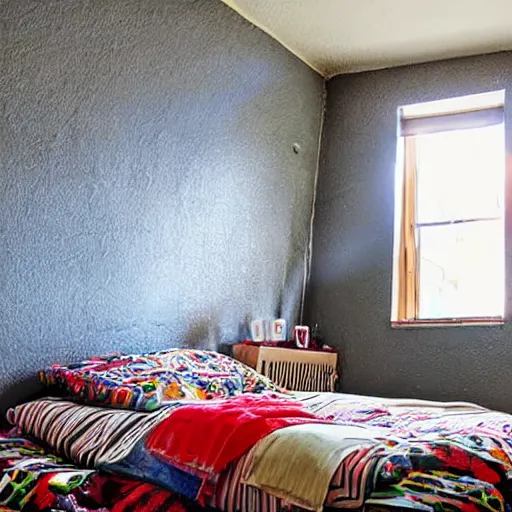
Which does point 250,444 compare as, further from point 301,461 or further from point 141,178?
point 141,178

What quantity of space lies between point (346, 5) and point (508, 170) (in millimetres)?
1029

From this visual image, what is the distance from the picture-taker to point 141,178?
9.38 ft

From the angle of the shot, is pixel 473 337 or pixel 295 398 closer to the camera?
pixel 295 398

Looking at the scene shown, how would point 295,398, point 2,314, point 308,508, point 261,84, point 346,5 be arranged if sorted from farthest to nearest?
point 261,84 < point 346,5 < point 295,398 < point 2,314 < point 308,508

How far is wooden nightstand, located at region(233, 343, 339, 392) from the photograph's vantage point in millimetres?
3176

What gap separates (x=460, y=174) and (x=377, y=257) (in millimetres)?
555

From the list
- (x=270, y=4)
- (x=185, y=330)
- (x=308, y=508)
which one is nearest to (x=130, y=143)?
(x=185, y=330)

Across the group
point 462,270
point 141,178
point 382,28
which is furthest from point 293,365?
point 382,28

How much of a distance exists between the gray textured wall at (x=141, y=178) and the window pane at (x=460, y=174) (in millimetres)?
596

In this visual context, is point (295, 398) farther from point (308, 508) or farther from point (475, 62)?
point (475, 62)

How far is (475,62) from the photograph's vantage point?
12.0 ft

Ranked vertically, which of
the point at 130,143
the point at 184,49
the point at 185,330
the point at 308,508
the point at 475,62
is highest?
the point at 475,62

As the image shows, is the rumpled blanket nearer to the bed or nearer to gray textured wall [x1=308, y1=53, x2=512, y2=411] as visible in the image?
the bed

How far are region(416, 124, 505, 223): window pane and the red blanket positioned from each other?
198 centimetres
